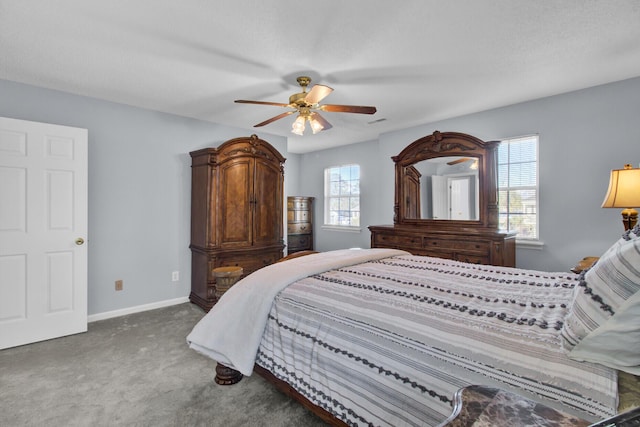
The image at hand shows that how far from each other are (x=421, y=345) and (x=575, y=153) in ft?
10.5

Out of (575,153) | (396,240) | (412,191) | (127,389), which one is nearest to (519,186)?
(575,153)

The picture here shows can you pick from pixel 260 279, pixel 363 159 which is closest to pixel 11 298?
pixel 260 279

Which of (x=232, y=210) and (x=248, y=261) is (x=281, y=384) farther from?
(x=232, y=210)

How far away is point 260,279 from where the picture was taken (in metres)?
1.88

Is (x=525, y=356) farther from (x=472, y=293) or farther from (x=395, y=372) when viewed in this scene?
(x=472, y=293)

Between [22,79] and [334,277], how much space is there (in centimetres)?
337

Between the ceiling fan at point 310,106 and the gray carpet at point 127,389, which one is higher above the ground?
the ceiling fan at point 310,106

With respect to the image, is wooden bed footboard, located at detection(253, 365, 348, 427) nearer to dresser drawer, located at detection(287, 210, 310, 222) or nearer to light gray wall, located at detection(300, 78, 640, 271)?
light gray wall, located at detection(300, 78, 640, 271)

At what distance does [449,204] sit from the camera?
3742 mm

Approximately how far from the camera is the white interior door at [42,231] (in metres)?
2.69

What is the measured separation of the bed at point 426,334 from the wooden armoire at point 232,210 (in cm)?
191

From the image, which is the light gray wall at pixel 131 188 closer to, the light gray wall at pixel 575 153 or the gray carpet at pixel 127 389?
the gray carpet at pixel 127 389

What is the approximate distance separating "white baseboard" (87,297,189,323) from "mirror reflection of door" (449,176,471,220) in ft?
11.5

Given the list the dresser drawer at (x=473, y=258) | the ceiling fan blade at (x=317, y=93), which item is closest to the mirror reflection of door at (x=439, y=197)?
the dresser drawer at (x=473, y=258)
